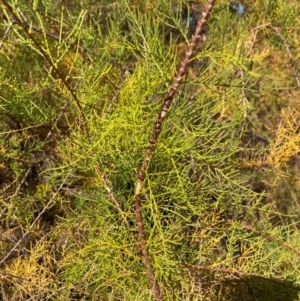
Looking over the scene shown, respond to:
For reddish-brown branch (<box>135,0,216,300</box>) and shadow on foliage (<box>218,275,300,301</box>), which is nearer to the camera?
reddish-brown branch (<box>135,0,216,300</box>)

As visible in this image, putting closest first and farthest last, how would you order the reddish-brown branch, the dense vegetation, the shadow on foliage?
the reddish-brown branch
the dense vegetation
the shadow on foliage

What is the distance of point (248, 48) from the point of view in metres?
1.93

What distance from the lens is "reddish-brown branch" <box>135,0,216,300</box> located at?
35.3 inches

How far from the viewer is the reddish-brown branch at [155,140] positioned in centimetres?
90

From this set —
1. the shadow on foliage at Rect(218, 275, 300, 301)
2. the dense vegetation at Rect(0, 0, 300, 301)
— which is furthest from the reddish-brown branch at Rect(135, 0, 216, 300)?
the shadow on foliage at Rect(218, 275, 300, 301)

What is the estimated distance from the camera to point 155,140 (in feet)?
3.43

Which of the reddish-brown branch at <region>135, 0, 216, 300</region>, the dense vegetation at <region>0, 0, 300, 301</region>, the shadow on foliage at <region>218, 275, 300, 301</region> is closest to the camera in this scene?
the reddish-brown branch at <region>135, 0, 216, 300</region>

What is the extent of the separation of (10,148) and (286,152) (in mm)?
879

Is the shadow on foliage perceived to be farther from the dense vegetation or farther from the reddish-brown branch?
the reddish-brown branch

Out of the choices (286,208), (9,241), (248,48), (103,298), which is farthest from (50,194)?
(286,208)

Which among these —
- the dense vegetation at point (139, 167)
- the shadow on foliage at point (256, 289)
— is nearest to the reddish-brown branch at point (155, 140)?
the dense vegetation at point (139, 167)

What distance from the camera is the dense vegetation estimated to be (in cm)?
106

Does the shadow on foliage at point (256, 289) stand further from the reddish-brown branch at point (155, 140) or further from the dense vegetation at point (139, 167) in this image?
the reddish-brown branch at point (155, 140)

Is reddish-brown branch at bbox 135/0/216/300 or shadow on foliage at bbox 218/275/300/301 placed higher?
reddish-brown branch at bbox 135/0/216/300
